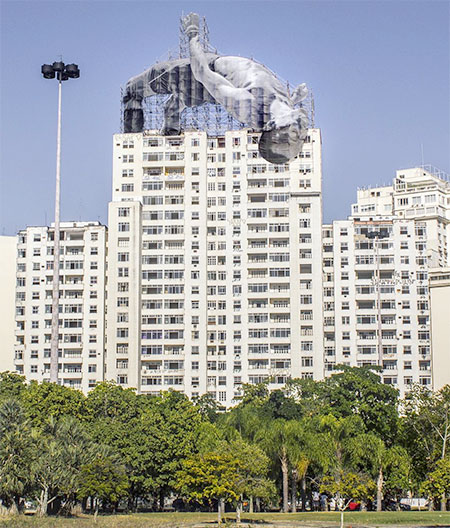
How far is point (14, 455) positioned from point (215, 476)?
43.0 ft

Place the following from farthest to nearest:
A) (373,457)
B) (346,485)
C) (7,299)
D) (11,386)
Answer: (7,299), (11,386), (373,457), (346,485)

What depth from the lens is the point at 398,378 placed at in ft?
370

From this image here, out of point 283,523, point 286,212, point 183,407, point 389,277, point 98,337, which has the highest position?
point 286,212

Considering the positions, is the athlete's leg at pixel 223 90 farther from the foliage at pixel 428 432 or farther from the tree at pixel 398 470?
the tree at pixel 398 470

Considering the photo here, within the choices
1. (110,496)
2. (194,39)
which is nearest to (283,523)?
(110,496)

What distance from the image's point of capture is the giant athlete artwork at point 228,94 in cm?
10975

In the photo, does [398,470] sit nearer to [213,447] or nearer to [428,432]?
[428,432]

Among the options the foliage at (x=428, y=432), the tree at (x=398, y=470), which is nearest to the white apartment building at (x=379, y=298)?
the foliage at (x=428, y=432)

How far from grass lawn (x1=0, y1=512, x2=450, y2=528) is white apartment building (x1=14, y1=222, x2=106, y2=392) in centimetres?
4919

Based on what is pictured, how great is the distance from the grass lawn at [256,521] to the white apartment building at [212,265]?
149 feet

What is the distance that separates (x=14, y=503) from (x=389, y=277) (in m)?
67.1

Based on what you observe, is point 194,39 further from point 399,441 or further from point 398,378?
point 399,441

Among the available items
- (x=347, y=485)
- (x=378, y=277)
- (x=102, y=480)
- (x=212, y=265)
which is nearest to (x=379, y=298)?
(x=378, y=277)

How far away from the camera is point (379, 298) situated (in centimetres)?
11462
